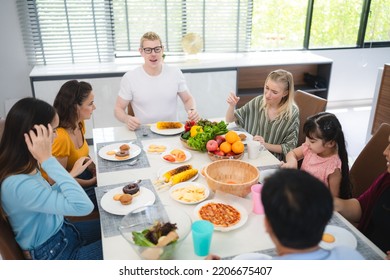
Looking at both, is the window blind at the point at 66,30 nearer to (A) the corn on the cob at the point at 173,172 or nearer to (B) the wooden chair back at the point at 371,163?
(A) the corn on the cob at the point at 173,172

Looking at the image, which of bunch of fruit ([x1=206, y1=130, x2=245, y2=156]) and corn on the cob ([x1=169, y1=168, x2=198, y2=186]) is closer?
corn on the cob ([x1=169, y1=168, x2=198, y2=186])

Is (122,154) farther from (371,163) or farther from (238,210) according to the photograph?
(371,163)

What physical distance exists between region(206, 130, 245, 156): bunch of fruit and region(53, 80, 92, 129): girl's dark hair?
722 mm

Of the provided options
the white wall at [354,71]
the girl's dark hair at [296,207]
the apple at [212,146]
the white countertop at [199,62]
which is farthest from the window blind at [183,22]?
the girl's dark hair at [296,207]

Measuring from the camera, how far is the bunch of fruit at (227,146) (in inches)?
66.0

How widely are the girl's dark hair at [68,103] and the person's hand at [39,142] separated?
1.84 ft

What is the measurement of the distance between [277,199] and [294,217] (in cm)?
5

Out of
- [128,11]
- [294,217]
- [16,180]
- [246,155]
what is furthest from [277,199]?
[128,11]

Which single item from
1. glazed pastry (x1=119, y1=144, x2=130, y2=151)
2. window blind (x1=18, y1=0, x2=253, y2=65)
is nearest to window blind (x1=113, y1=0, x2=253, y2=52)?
window blind (x1=18, y1=0, x2=253, y2=65)

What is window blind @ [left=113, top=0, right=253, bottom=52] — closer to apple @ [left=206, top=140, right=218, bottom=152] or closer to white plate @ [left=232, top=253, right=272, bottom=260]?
apple @ [left=206, top=140, right=218, bottom=152]

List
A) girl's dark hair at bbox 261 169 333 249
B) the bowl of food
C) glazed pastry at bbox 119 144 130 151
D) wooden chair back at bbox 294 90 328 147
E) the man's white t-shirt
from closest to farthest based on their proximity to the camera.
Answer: girl's dark hair at bbox 261 169 333 249 → the bowl of food → glazed pastry at bbox 119 144 130 151 → wooden chair back at bbox 294 90 328 147 → the man's white t-shirt

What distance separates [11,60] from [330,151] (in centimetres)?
312

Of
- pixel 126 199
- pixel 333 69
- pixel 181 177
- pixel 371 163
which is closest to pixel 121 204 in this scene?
pixel 126 199

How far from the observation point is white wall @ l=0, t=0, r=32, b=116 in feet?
10.6
